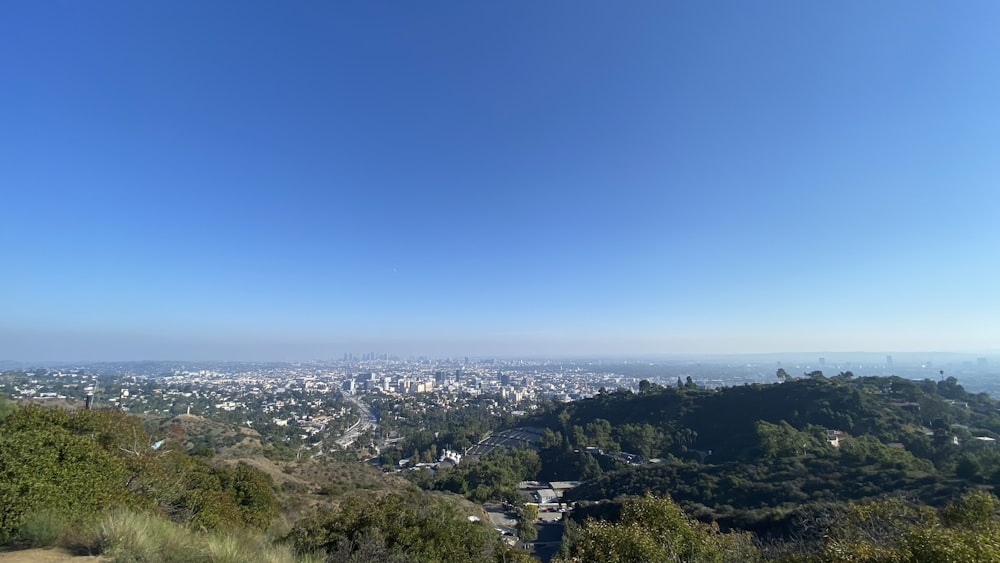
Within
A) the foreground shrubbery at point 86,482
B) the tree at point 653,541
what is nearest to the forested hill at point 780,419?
the tree at point 653,541

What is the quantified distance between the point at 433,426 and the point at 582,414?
2333cm

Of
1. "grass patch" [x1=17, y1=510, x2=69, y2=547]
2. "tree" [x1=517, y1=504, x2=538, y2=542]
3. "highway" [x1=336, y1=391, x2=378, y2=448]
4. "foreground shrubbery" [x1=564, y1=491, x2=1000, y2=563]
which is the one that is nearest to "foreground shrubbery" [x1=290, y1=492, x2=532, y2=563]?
"foreground shrubbery" [x1=564, y1=491, x2=1000, y2=563]

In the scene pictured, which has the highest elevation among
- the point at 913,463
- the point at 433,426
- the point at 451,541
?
the point at 451,541

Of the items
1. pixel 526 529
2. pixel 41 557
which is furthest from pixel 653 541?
pixel 526 529

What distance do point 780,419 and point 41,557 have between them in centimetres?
4024

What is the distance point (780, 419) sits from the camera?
3309cm

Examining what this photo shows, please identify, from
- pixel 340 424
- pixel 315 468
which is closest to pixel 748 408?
pixel 315 468

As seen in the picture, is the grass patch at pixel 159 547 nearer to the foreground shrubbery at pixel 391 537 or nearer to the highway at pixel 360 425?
the foreground shrubbery at pixel 391 537

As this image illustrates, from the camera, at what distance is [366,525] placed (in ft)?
22.8

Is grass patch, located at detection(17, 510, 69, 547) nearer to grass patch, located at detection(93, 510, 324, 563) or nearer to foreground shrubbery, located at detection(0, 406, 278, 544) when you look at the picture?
foreground shrubbery, located at detection(0, 406, 278, 544)

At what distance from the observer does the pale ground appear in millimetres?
4246

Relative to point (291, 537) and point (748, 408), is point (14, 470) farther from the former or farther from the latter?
point (748, 408)

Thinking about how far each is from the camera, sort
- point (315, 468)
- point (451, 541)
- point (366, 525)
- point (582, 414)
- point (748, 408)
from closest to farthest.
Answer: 1. point (366, 525)
2. point (451, 541)
3. point (315, 468)
4. point (748, 408)
5. point (582, 414)

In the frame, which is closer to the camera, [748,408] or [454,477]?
[454,477]
